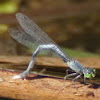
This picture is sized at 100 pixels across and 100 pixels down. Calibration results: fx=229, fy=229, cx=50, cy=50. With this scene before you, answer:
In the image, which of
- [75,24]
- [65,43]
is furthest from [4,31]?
[75,24]

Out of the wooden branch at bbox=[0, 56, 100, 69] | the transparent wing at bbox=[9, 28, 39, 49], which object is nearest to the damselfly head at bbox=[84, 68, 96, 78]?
the wooden branch at bbox=[0, 56, 100, 69]

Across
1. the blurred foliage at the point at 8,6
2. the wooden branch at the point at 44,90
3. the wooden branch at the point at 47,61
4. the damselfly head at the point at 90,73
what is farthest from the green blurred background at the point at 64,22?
the wooden branch at the point at 44,90

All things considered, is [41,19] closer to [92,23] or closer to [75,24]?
[75,24]

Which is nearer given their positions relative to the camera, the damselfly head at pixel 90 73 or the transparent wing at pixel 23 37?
the damselfly head at pixel 90 73

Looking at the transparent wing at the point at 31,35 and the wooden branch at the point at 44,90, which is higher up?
the transparent wing at the point at 31,35

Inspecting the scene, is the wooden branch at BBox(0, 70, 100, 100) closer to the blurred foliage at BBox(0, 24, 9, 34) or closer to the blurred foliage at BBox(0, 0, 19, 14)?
the blurred foliage at BBox(0, 24, 9, 34)

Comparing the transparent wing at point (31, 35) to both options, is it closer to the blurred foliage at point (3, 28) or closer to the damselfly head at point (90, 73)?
the damselfly head at point (90, 73)

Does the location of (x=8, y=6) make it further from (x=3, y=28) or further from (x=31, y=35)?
(x=31, y=35)
